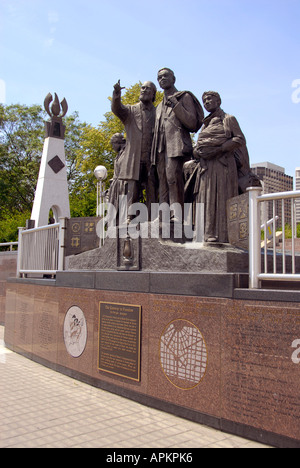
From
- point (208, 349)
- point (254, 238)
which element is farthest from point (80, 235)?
point (254, 238)

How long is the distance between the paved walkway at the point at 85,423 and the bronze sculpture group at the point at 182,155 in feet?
7.25

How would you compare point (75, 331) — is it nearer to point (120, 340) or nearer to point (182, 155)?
point (120, 340)

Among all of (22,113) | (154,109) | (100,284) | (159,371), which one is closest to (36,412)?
(159,371)

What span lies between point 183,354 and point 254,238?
1.43 metres

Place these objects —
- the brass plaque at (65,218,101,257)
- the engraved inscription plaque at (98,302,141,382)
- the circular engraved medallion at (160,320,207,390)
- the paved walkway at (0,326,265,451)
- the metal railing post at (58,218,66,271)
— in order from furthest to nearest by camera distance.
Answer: the brass plaque at (65,218,101,257) < the metal railing post at (58,218,66,271) < the engraved inscription plaque at (98,302,141,382) < the circular engraved medallion at (160,320,207,390) < the paved walkway at (0,326,265,451)

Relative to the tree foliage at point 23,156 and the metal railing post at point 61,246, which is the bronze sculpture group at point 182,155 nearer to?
the metal railing post at point 61,246

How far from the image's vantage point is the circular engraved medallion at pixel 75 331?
21.2 feet

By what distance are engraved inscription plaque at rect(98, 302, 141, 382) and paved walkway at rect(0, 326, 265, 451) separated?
14.3 inches

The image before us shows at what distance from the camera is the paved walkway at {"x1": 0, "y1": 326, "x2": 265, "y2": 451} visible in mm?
4078

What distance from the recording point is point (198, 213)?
602 cm

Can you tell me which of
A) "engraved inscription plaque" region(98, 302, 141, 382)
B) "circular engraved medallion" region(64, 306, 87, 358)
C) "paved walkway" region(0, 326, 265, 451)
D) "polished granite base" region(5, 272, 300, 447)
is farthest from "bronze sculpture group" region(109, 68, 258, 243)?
"paved walkway" region(0, 326, 265, 451)

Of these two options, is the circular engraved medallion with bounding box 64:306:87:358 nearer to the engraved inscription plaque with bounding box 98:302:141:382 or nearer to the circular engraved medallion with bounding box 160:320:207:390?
the engraved inscription plaque with bounding box 98:302:141:382

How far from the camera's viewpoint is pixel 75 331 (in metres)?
6.67

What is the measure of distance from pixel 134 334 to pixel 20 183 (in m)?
29.8
